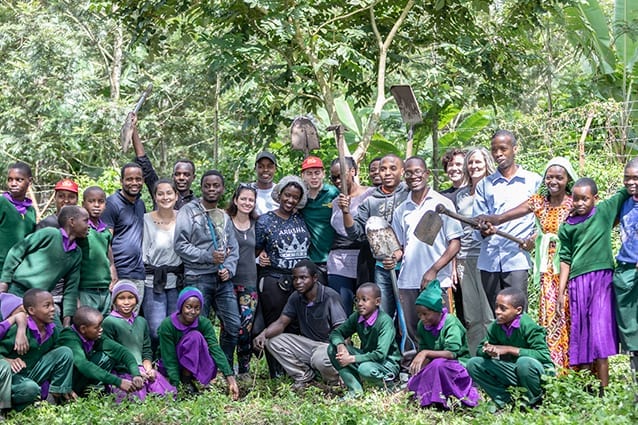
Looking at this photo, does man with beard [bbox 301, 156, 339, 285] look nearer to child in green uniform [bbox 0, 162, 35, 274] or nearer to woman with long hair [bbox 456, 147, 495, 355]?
woman with long hair [bbox 456, 147, 495, 355]

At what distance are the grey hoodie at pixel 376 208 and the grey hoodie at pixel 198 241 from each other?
1.05m

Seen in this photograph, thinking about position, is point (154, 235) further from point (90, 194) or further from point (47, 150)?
point (47, 150)

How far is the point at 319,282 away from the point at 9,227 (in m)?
2.64

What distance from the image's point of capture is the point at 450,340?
671 cm

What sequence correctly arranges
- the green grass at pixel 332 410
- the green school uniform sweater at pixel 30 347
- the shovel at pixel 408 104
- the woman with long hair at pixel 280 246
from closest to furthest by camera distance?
1. the green grass at pixel 332 410
2. the green school uniform sweater at pixel 30 347
3. the woman with long hair at pixel 280 246
4. the shovel at pixel 408 104

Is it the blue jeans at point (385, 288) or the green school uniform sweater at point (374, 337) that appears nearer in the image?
the green school uniform sweater at point (374, 337)

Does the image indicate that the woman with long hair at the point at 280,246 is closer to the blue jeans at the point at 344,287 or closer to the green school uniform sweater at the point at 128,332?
the blue jeans at the point at 344,287

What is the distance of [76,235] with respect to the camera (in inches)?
280

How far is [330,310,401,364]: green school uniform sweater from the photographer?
706cm

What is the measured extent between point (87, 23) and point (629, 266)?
1323cm

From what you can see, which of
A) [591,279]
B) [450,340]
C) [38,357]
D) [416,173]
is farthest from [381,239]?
[38,357]

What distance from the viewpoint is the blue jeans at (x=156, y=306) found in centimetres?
763

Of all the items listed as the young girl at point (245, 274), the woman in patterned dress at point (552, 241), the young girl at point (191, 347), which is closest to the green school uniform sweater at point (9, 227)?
the young girl at point (191, 347)

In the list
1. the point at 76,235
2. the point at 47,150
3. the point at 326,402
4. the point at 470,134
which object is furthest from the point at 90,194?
the point at 47,150
